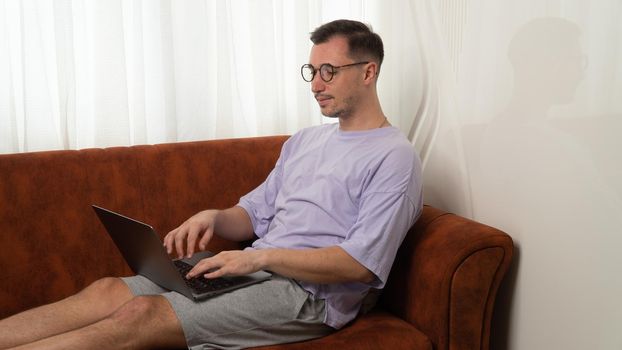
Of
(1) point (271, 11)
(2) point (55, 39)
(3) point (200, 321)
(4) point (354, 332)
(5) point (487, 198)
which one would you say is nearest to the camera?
(3) point (200, 321)

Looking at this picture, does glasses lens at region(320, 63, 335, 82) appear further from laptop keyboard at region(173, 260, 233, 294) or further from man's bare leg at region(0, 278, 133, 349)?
man's bare leg at region(0, 278, 133, 349)

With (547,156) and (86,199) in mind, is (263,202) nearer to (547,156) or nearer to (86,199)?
(86,199)

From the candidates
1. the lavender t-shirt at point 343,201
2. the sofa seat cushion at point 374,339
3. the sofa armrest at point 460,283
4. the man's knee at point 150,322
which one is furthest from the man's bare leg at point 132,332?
the sofa armrest at point 460,283

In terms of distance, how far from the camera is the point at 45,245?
177 centimetres

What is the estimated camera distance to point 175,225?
1931 mm

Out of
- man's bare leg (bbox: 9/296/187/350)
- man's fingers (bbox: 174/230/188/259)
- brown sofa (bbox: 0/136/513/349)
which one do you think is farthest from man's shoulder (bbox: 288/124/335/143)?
man's bare leg (bbox: 9/296/187/350)

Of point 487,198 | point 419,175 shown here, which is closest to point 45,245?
point 419,175

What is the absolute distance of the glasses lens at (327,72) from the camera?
176 cm

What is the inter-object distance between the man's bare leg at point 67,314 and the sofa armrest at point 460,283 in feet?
2.55

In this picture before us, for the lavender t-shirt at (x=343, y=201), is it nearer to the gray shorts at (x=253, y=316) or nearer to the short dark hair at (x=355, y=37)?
the gray shorts at (x=253, y=316)

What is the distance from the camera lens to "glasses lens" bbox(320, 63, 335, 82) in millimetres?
1762

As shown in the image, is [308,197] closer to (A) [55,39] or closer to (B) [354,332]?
(B) [354,332]

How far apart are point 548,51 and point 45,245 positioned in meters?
1.46

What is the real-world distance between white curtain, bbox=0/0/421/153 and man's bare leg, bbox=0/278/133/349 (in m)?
0.63
